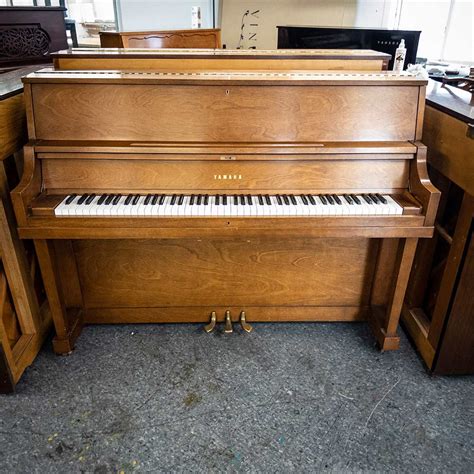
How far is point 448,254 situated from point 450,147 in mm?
443

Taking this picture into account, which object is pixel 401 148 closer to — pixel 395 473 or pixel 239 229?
pixel 239 229

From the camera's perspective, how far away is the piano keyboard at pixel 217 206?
1.61m

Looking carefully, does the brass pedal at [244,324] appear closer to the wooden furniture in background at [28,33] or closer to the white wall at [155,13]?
the wooden furniture in background at [28,33]

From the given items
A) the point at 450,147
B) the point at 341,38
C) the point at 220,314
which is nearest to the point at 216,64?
the point at 450,147

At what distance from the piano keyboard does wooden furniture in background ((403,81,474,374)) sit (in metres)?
0.28

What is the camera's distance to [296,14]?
5527mm

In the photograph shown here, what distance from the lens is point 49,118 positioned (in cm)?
170

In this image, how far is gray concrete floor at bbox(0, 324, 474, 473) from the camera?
151cm

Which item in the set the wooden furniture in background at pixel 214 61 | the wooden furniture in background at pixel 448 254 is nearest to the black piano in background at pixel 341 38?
the wooden furniture in background at pixel 448 254

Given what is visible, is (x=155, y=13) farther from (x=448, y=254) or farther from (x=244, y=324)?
(x=448, y=254)

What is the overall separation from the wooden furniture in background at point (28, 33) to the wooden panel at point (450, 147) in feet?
7.69

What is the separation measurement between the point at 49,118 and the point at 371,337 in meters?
1.73

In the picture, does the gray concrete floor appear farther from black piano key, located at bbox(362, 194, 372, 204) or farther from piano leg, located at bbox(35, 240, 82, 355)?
black piano key, located at bbox(362, 194, 372, 204)

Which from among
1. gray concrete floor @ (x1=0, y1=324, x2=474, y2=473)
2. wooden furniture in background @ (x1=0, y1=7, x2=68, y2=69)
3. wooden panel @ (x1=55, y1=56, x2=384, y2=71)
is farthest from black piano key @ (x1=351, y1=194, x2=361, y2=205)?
wooden furniture in background @ (x1=0, y1=7, x2=68, y2=69)
